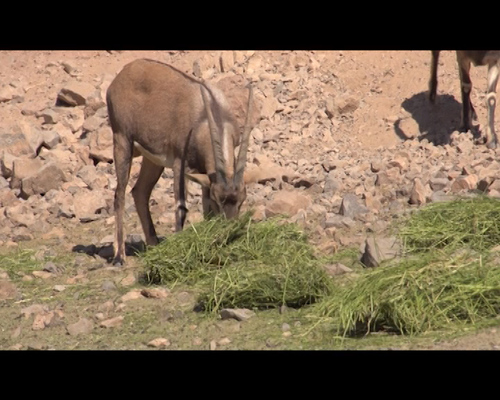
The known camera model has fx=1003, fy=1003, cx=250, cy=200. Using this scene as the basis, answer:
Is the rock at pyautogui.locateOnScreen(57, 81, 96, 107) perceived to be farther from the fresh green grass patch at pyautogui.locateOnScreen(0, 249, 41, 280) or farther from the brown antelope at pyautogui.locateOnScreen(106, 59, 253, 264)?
the fresh green grass patch at pyautogui.locateOnScreen(0, 249, 41, 280)

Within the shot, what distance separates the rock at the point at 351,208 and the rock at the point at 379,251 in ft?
5.83

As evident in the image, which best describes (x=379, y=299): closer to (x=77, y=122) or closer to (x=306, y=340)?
(x=306, y=340)

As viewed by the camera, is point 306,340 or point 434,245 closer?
point 306,340

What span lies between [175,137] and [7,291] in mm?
2457

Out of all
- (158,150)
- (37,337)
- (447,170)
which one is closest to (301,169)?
(447,170)

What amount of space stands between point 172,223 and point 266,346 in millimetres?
4951

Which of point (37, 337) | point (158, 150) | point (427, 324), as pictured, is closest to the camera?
point (427, 324)

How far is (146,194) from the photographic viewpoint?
11.4 m

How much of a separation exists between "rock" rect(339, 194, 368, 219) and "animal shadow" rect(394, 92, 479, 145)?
12.5ft

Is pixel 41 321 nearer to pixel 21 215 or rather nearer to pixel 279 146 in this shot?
pixel 21 215

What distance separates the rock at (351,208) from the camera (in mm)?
11070

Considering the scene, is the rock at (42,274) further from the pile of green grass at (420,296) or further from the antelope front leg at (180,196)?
the pile of green grass at (420,296)

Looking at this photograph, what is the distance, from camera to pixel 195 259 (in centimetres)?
925

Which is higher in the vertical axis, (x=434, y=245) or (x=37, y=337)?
(x=434, y=245)
